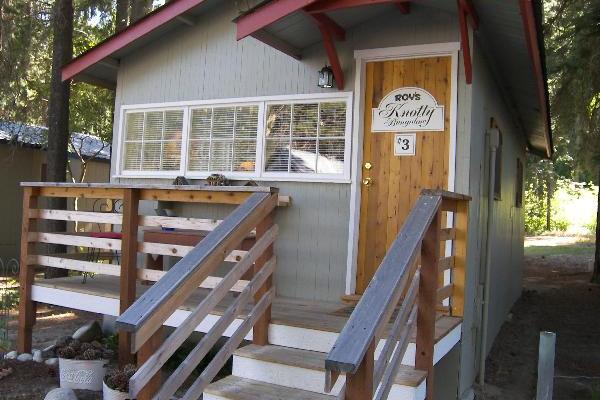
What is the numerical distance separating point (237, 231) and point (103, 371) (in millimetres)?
2138

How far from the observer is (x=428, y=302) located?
357 centimetres

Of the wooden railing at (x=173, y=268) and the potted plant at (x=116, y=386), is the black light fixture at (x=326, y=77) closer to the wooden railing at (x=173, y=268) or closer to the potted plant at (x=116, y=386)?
the wooden railing at (x=173, y=268)

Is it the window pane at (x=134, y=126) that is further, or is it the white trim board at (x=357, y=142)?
→ the window pane at (x=134, y=126)

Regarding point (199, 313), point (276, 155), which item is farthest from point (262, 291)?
point (276, 155)

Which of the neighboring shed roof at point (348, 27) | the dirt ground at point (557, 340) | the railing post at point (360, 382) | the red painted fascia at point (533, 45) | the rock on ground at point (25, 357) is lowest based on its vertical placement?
the dirt ground at point (557, 340)

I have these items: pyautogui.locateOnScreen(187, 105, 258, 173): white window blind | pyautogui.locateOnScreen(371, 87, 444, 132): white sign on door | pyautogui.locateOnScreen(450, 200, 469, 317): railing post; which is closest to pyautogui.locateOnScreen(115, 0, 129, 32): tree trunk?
pyautogui.locateOnScreen(187, 105, 258, 173): white window blind

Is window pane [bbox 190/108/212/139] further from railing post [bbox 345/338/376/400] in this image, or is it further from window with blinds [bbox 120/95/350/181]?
railing post [bbox 345/338/376/400]

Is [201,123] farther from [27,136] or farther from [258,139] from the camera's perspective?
[27,136]

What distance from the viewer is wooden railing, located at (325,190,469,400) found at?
7.83ft

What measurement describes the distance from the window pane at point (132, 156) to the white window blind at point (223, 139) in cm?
72

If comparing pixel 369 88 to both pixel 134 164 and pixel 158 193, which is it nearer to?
pixel 158 193

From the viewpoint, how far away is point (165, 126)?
6.47 meters

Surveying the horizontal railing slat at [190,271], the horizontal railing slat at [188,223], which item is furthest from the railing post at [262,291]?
the horizontal railing slat at [188,223]

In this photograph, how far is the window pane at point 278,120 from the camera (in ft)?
18.7
